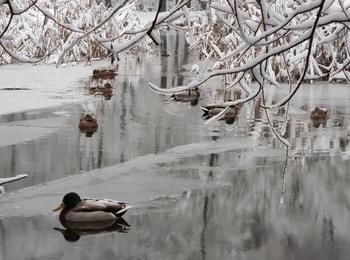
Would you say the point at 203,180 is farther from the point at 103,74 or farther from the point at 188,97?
the point at 103,74

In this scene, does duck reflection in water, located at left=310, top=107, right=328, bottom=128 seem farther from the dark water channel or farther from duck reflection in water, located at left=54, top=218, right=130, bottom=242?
duck reflection in water, located at left=54, top=218, right=130, bottom=242

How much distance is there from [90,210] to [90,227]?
0.55ft

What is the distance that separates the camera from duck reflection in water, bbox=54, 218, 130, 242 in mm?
6453

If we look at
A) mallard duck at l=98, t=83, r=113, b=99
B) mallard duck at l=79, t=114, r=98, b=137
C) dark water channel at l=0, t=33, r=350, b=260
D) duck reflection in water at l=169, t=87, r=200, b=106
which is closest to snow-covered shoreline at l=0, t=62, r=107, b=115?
mallard duck at l=98, t=83, r=113, b=99

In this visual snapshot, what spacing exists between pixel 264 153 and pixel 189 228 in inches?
142

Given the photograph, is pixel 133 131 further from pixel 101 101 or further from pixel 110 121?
pixel 101 101

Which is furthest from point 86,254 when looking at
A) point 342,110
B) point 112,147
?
point 342,110

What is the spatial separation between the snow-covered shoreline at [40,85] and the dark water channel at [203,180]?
734mm

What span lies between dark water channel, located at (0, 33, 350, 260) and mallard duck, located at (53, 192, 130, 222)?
0.14 metres

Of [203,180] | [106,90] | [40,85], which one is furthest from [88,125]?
[40,85]

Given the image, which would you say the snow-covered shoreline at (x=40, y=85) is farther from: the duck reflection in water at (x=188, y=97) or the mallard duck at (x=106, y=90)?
the duck reflection in water at (x=188, y=97)

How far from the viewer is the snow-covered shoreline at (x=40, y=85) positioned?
14453 mm

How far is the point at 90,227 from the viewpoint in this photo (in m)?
6.69

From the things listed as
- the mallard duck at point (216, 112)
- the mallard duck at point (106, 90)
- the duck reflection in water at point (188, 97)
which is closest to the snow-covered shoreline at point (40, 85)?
the mallard duck at point (106, 90)
